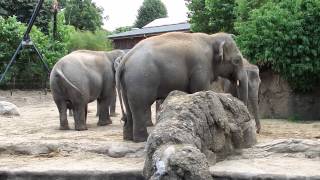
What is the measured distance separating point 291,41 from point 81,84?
4.42m

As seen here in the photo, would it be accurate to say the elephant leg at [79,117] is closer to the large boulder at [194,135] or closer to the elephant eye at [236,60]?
the elephant eye at [236,60]

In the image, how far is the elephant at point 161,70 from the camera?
7496 mm

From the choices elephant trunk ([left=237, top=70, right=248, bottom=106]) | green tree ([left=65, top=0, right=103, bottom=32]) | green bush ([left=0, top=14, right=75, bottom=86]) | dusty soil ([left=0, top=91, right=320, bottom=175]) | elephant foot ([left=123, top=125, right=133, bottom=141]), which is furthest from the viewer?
green tree ([left=65, top=0, right=103, bottom=32])

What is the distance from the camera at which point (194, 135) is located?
6238mm

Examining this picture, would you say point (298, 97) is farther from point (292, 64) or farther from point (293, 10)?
point (293, 10)

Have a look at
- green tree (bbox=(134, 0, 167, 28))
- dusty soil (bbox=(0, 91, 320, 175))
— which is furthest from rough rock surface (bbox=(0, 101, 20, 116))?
green tree (bbox=(134, 0, 167, 28))

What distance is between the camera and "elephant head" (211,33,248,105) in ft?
26.7

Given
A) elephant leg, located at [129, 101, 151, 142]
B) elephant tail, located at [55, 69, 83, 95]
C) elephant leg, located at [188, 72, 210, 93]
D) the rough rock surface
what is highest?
elephant leg, located at [188, 72, 210, 93]

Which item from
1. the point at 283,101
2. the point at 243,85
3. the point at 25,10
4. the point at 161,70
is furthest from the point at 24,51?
the point at 161,70

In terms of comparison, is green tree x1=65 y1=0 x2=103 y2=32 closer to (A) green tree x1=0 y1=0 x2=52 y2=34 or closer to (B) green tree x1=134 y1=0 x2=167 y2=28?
(B) green tree x1=134 y1=0 x2=167 y2=28

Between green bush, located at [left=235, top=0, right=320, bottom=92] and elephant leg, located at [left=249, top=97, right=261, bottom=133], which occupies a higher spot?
green bush, located at [left=235, top=0, right=320, bottom=92]

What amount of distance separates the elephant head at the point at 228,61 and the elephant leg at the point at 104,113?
120 inches

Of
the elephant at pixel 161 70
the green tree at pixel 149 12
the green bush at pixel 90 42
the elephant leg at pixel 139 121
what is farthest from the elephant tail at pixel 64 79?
the green tree at pixel 149 12

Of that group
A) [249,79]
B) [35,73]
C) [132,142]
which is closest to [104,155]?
[132,142]
